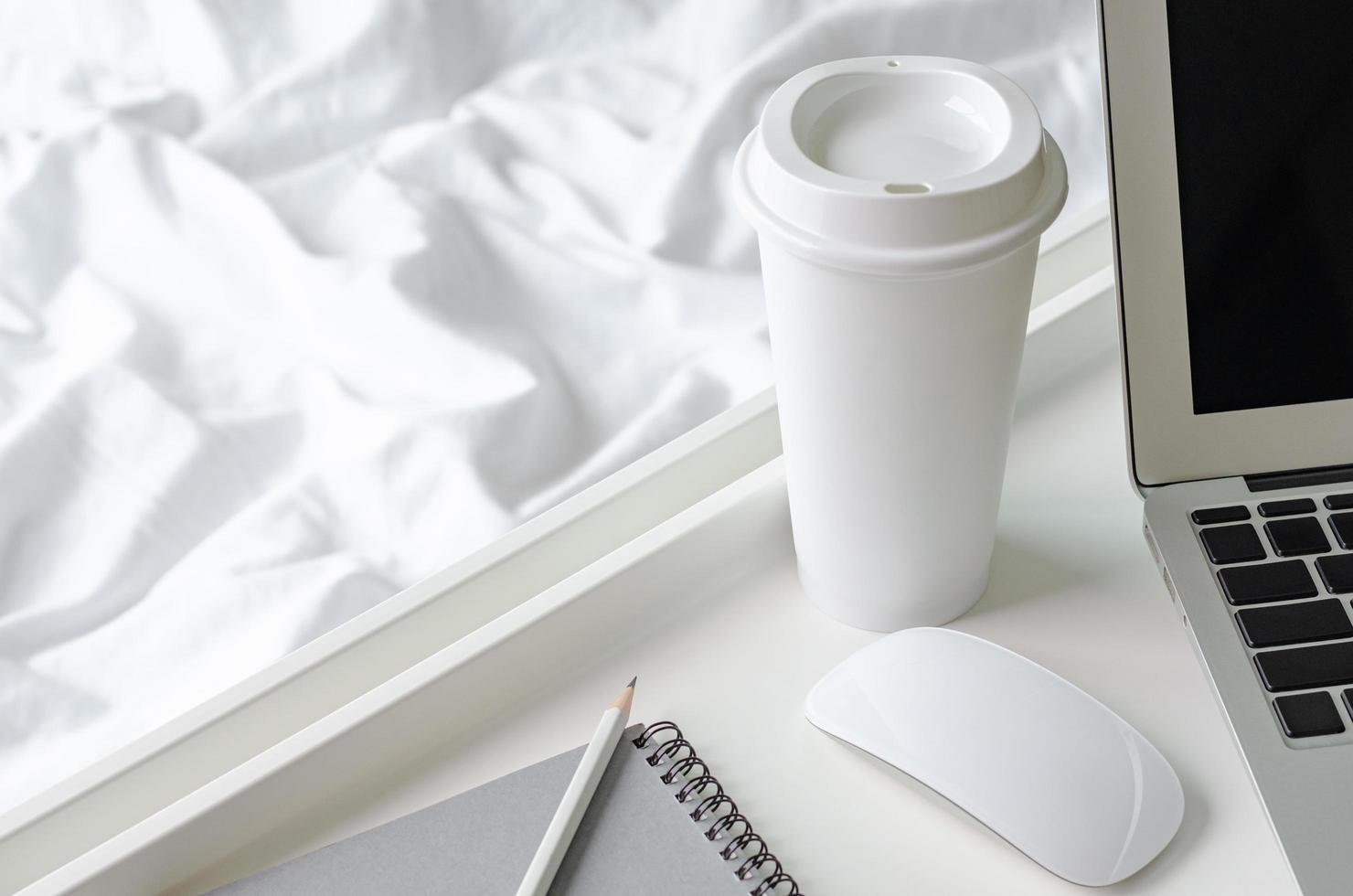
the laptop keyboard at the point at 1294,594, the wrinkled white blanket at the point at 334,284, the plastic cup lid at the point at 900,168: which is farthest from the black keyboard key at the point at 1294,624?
the wrinkled white blanket at the point at 334,284

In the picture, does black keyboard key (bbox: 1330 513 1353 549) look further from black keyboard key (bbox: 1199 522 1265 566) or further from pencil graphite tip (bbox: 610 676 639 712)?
pencil graphite tip (bbox: 610 676 639 712)

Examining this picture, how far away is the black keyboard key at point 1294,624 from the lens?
0.39 metres

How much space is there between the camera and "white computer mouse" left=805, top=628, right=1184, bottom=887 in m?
0.36

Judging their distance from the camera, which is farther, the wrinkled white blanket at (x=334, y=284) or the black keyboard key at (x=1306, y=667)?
the wrinkled white blanket at (x=334, y=284)

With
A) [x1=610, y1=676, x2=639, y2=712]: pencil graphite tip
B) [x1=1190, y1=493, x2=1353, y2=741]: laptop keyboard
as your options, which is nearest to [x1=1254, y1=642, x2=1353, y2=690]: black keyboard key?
[x1=1190, y1=493, x2=1353, y2=741]: laptop keyboard

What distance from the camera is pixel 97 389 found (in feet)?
2.06

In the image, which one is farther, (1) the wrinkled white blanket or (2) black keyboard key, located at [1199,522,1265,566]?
(1) the wrinkled white blanket

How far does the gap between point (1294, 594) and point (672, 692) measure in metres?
0.22

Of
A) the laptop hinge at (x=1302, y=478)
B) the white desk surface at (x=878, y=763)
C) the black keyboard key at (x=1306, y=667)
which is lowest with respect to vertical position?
the white desk surface at (x=878, y=763)

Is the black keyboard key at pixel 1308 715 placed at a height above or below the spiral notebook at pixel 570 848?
below

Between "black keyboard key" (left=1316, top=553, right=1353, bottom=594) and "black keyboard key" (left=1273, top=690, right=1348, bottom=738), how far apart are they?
0.04 meters

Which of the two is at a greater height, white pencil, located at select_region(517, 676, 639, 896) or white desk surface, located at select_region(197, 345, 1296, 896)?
white pencil, located at select_region(517, 676, 639, 896)

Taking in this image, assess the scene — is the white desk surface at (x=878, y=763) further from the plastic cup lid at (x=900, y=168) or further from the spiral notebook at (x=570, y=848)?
the plastic cup lid at (x=900, y=168)

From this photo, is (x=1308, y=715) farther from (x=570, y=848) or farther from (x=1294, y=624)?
(x=570, y=848)
